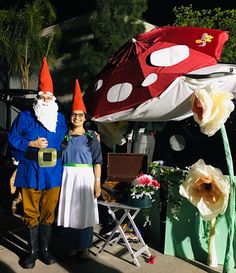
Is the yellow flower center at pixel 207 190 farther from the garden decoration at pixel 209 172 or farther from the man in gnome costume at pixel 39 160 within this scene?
the man in gnome costume at pixel 39 160

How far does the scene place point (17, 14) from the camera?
11.5 metres

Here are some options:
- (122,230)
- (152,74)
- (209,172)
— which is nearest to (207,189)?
(209,172)

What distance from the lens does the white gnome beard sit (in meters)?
4.27

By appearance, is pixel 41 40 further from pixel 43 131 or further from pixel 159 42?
pixel 43 131

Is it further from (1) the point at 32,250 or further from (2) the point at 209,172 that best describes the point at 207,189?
(1) the point at 32,250

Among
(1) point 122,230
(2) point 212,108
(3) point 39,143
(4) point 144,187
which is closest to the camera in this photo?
(2) point 212,108

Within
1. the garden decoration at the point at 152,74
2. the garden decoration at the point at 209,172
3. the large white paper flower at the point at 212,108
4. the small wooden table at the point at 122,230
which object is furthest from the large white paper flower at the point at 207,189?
the garden decoration at the point at 152,74

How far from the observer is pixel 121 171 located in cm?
500

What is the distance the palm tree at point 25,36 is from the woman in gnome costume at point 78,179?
771cm

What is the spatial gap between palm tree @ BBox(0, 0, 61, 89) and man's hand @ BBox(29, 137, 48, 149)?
7.83 metres

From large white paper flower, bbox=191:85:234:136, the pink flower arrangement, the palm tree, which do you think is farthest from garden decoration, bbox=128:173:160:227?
the palm tree

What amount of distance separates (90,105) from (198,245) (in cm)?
207

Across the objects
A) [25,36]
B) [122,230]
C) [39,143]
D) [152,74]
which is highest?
[25,36]

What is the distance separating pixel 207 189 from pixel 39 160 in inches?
67.0
